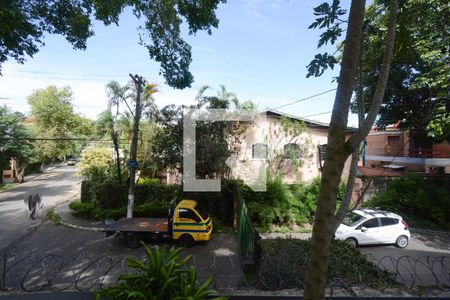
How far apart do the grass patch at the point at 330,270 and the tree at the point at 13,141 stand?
2613cm

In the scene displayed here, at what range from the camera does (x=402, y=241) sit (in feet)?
37.8

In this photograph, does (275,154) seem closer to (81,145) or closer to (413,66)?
(413,66)

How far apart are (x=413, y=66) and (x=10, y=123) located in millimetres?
30025

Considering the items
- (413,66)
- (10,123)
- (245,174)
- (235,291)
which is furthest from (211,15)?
(10,123)

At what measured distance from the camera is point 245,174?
1538 cm

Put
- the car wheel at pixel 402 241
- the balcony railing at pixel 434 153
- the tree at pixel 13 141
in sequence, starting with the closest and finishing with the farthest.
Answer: the car wheel at pixel 402 241, the balcony railing at pixel 434 153, the tree at pixel 13 141

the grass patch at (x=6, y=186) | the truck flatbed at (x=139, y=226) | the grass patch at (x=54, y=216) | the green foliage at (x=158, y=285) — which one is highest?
the green foliage at (x=158, y=285)

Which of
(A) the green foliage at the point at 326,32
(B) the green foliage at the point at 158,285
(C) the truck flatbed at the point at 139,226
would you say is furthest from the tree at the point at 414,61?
(C) the truck flatbed at the point at 139,226

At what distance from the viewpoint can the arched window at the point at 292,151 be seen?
52.2 feet

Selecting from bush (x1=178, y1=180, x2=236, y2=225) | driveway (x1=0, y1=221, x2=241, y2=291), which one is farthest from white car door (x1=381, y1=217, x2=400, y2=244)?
bush (x1=178, y1=180, x2=236, y2=225)

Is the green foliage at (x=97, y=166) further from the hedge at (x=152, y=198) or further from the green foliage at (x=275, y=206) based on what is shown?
the green foliage at (x=275, y=206)

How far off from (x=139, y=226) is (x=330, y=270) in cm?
807

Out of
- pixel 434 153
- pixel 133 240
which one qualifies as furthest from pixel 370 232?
pixel 434 153

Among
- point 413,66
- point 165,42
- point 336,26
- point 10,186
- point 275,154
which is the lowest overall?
point 10,186
